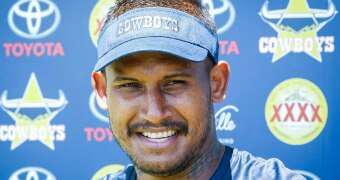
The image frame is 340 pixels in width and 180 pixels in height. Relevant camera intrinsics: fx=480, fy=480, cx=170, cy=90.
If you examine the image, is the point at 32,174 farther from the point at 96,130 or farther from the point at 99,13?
the point at 99,13

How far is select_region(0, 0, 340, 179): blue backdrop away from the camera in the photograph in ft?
5.97

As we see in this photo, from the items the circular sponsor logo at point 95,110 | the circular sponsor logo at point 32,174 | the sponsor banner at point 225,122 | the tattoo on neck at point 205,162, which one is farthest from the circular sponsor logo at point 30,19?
the tattoo on neck at point 205,162

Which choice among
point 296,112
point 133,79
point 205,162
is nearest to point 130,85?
point 133,79

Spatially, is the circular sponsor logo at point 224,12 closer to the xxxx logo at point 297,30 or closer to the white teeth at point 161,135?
the xxxx logo at point 297,30

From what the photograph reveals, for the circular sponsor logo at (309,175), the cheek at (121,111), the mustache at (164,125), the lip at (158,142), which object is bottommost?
the circular sponsor logo at (309,175)

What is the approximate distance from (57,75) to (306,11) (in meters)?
0.99

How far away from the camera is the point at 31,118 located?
6.27 ft

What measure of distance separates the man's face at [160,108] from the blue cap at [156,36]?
3cm

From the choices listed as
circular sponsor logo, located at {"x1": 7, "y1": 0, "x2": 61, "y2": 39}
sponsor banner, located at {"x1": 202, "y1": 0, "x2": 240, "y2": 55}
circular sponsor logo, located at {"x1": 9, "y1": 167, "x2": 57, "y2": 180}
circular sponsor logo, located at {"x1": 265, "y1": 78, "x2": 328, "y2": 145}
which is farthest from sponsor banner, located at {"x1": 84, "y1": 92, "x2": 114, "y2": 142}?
circular sponsor logo, located at {"x1": 265, "y1": 78, "x2": 328, "y2": 145}

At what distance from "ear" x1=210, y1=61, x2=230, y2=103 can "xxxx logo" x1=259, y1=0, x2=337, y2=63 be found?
83 centimetres

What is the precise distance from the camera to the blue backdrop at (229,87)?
5.97 ft

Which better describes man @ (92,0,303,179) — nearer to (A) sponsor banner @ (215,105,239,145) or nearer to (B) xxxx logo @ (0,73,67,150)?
(A) sponsor banner @ (215,105,239,145)

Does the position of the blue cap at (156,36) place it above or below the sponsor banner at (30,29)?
below

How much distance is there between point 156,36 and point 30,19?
1.14 m
